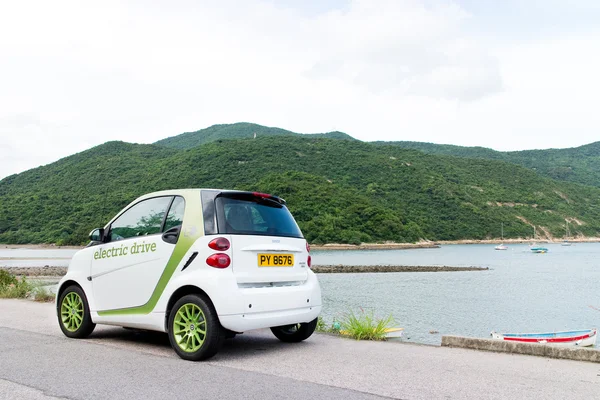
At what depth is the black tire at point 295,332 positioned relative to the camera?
301 inches

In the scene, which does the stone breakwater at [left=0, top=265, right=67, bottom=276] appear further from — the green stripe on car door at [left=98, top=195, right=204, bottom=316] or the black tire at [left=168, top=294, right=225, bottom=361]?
the black tire at [left=168, top=294, right=225, bottom=361]

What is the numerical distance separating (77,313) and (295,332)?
10.0 ft

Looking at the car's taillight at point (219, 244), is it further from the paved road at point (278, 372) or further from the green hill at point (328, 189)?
the green hill at point (328, 189)

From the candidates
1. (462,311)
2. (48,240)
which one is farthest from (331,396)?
(48,240)

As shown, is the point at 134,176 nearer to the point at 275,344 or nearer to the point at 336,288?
the point at 336,288

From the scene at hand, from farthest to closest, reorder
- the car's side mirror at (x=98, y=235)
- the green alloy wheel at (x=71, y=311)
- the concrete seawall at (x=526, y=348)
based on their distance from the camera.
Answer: the green alloy wheel at (x=71, y=311), the car's side mirror at (x=98, y=235), the concrete seawall at (x=526, y=348)

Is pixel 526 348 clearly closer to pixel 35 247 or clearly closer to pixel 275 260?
pixel 275 260

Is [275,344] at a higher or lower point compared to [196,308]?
lower

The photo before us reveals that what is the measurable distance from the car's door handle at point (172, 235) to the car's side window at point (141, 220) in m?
0.26

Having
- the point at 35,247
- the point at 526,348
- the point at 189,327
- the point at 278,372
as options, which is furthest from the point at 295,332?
the point at 35,247

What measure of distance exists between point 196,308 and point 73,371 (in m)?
1.40

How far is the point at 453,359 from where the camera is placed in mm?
6617

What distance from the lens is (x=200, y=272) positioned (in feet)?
21.1

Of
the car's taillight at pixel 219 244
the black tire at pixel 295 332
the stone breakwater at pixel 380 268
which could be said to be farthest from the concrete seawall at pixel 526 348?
the stone breakwater at pixel 380 268
